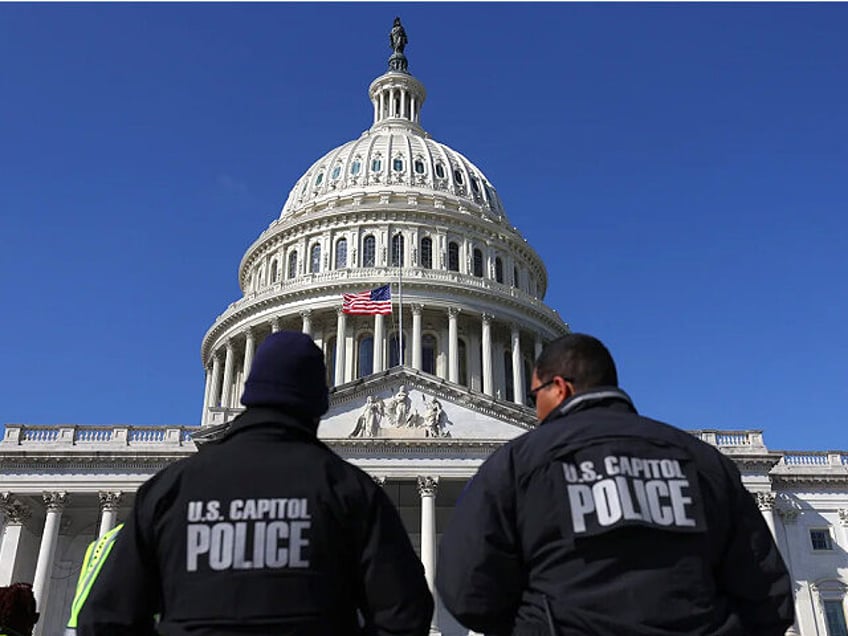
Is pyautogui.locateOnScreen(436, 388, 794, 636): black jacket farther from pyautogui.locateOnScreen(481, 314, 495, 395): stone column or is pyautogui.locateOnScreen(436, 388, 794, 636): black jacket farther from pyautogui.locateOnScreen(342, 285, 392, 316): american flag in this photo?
pyautogui.locateOnScreen(481, 314, 495, 395): stone column

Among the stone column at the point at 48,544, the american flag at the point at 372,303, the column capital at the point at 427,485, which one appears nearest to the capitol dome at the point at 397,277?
the american flag at the point at 372,303

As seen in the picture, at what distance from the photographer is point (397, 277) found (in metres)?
60.7

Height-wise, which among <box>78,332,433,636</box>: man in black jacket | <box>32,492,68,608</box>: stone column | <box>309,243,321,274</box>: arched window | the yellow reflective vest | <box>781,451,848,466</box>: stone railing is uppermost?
<box>309,243,321,274</box>: arched window

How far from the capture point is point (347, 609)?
3973 millimetres

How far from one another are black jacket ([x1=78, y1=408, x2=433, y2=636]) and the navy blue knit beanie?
235 millimetres

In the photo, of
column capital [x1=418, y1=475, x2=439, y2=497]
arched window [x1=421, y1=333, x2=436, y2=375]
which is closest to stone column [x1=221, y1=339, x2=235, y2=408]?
→ arched window [x1=421, y1=333, x2=436, y2=375]

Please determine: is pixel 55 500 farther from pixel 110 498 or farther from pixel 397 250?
pixel 397 250

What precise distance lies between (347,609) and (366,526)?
0.39m

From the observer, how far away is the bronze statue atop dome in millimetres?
89625

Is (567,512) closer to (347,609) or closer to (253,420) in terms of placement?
(347,609)

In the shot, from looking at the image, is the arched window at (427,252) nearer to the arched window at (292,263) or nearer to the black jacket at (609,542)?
the arched window at (292,263)

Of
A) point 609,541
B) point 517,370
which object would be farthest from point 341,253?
point 609,541

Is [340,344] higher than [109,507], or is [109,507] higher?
[340,344]

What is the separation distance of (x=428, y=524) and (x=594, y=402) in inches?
1379
